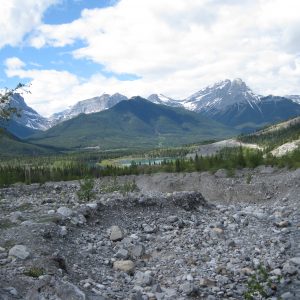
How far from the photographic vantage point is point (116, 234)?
2388cm

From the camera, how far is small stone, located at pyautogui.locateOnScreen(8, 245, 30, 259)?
58.0 ft

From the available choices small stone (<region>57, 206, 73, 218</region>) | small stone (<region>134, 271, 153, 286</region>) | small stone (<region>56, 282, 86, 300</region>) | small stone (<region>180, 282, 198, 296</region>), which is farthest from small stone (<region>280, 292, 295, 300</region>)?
small stone (<region>57, 206, 73, 218</region>)

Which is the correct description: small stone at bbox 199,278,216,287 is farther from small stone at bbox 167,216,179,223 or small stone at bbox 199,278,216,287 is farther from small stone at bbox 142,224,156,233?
small stone at bbox 167,216,179,223

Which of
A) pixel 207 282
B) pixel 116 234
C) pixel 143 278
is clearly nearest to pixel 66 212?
pixel 116 234

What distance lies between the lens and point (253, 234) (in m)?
24.9

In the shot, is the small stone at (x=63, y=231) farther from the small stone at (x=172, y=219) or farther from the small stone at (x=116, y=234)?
the small stone at (x=172, y=219)

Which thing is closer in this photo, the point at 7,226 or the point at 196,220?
the point at 7,226

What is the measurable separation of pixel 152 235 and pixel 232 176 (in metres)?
43.5

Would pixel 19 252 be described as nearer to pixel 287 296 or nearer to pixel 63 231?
pixel 63 231

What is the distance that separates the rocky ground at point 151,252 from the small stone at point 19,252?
4cm

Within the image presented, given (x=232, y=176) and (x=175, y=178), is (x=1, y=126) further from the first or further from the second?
(x=175, y=178)

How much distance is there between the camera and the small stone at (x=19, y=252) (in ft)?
58.0

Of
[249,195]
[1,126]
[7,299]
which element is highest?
[1,126]

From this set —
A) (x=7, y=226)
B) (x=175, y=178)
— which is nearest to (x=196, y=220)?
(x=7, y=226)
